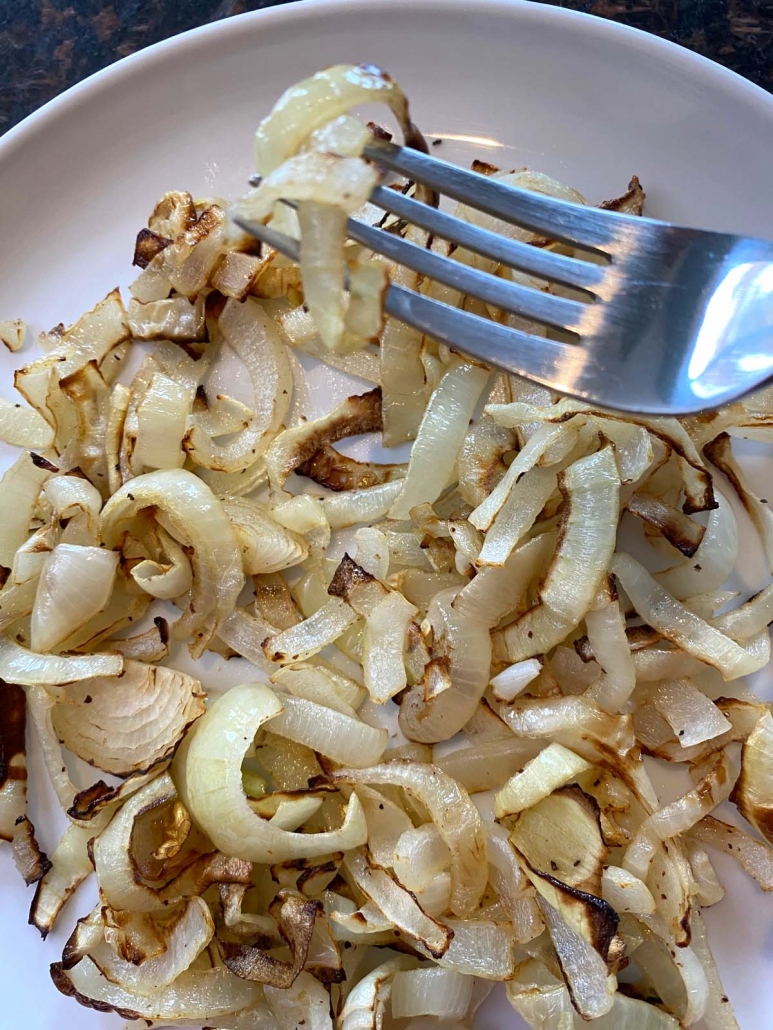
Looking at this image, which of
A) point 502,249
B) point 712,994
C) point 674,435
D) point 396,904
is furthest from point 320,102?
point 712,994

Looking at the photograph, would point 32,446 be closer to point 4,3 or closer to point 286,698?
point 286,698

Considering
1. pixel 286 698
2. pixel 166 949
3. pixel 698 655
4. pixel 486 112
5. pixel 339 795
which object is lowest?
pixel 166 949

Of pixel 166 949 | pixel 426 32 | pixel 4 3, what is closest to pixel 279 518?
pixel 166 949

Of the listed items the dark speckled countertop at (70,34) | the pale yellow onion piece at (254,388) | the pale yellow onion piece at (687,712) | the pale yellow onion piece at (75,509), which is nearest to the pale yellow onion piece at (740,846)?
the pale yellow onion piece at (687,712)

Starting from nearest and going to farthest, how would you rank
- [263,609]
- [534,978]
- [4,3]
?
1. [534,978]
2. [263,609]
3. [4,3]

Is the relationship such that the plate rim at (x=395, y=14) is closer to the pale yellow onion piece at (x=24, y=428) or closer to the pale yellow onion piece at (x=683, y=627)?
the pale yellow onion piece at (x=24, y=428)

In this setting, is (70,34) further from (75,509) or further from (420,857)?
(420,857)

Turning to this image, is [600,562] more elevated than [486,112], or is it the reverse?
[486,112]
